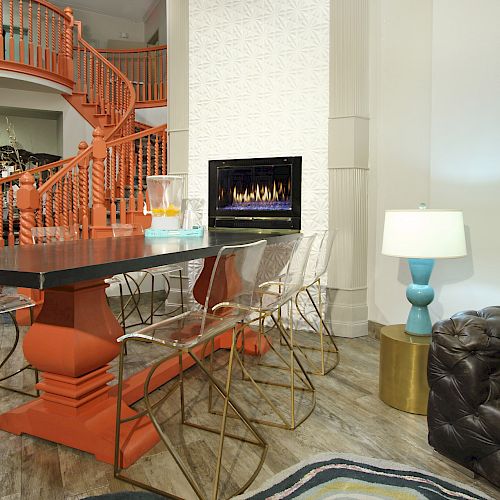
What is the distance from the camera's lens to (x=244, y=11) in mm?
4703

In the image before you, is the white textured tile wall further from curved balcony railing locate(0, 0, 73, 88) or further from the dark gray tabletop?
curved balcony railing locate(0, 0, 73, 88)

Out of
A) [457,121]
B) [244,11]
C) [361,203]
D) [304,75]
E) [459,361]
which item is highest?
[244,11]

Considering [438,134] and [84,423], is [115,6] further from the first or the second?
[84,423]

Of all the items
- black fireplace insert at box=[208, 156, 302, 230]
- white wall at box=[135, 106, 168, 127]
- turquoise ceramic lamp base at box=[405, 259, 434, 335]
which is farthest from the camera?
white wall at box=[135, 106, 168, 127]

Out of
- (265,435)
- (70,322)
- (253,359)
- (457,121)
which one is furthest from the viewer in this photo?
(253,359)

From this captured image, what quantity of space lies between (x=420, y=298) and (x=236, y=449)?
4.38 ft

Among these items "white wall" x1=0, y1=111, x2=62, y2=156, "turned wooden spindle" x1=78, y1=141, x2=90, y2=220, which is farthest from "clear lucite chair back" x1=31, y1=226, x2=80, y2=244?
"white wall" x1=0, y1=111, x2=62, y2=156

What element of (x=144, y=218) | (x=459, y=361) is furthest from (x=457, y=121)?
(x=144, y=218)

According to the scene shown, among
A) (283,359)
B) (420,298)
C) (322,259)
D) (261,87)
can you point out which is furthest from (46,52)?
(420,298)

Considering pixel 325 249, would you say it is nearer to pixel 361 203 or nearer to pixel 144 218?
pixel 361 203

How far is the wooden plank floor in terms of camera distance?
1.96 m

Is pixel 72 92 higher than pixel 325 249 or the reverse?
higher

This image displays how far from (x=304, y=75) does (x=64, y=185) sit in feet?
8.84

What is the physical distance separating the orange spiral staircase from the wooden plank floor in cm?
253
